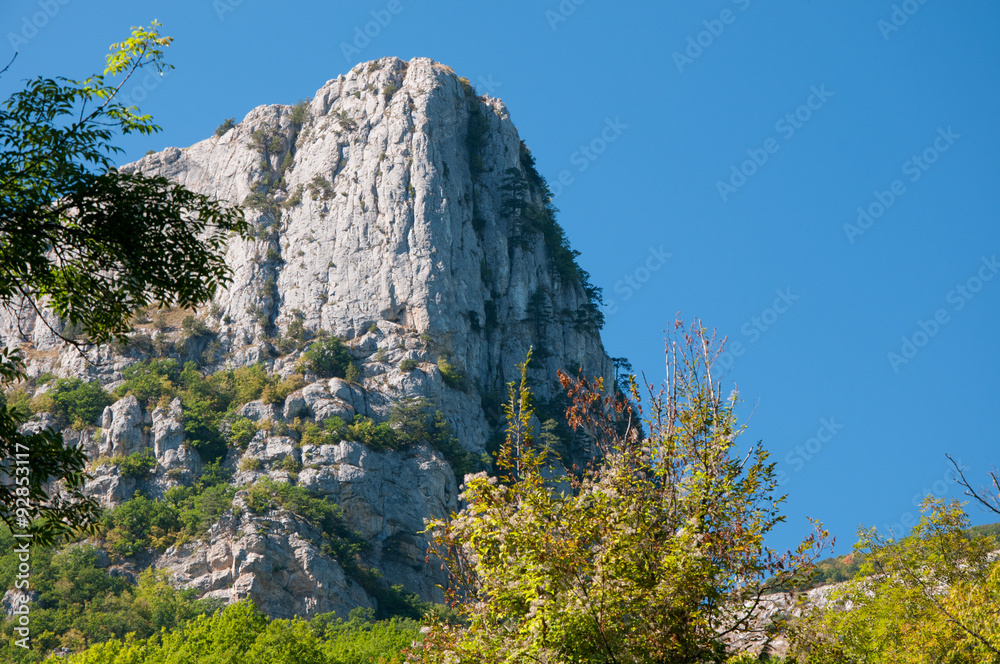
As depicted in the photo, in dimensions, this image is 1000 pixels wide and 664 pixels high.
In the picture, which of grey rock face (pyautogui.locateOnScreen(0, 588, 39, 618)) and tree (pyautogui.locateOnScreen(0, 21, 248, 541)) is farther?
grey rock face (pyautogui.locateOnScreen(0, 588, 39, 618))

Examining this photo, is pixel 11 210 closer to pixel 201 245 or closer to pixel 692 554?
pixel 201 245

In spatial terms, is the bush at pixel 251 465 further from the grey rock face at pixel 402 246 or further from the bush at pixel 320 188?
the bush at pixel 320 188

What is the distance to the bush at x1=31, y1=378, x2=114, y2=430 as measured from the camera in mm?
57812

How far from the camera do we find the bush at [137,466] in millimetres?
52531

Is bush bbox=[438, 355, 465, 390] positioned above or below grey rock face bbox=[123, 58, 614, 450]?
below

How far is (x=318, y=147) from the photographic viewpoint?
73.9 m

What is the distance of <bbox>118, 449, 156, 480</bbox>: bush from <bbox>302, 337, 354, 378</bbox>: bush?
1172cm

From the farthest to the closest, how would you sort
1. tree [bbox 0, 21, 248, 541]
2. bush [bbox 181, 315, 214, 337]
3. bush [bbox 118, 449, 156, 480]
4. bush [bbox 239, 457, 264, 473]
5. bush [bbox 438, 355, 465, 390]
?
bush [bbox 181, 315, 214, 337]
bush [bbox 438, 355, 465, 390]
bush [bbox 239, 457, 264, 473]
bush [bbox 118, 449, 156, 480]
tree [bbox 0, 21, 248, 541]

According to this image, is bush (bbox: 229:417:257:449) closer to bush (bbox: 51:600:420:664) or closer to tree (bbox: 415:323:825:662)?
bush (bbox: 51:600:420:664)

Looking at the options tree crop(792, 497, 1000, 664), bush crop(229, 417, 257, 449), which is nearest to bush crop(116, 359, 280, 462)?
bush crop(229, 417, 257, 449)

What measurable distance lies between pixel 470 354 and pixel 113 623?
31.9 meters

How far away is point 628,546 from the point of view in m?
9.07

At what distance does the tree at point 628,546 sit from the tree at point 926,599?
6.44m

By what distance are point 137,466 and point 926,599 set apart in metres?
47.0
